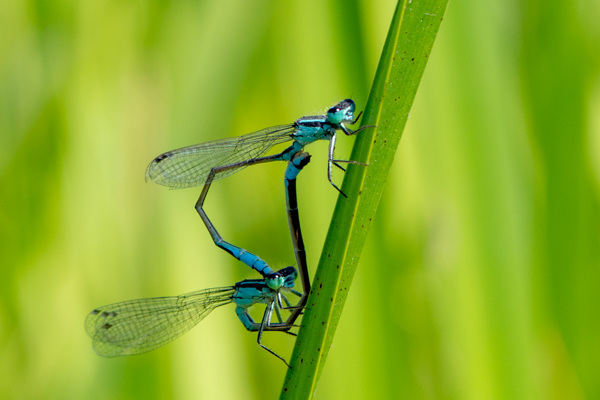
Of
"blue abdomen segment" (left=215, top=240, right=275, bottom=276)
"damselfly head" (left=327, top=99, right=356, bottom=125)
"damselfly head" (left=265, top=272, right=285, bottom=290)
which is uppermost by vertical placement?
"damselfly head" (left=327, top=99, right=356, bottom=125)

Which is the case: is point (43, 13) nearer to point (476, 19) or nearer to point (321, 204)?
point (321, 204)

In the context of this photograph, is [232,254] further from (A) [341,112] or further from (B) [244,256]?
(A) [341,112]

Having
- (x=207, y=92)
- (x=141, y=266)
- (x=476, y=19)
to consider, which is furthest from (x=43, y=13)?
(x=476, y=19)

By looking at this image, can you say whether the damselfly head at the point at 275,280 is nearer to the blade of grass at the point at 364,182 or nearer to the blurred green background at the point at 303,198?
the blurred green background at the point at 303,198

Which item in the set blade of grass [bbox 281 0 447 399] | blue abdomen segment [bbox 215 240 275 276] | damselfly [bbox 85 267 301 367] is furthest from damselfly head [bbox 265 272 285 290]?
blade of grass [bbox 281 0 447 399]

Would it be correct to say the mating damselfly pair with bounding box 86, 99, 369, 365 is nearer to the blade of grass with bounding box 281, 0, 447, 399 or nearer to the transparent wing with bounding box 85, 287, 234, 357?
the transparent wing with bounding box 85, 287, 234, 357

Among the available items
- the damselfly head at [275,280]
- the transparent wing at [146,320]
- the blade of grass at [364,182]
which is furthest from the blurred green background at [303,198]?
the blade of grass at [364,182]
